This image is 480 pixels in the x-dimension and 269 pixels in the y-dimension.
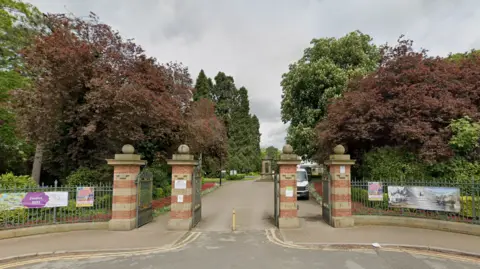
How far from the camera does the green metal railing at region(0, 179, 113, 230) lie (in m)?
9.71

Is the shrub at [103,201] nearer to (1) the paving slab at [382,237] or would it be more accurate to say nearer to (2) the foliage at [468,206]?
(1) the paving slab at [382,237]

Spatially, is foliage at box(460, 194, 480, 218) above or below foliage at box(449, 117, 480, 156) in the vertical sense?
below

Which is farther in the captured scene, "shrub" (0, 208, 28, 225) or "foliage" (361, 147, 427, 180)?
"foliage" (361, 147, 427, 180)

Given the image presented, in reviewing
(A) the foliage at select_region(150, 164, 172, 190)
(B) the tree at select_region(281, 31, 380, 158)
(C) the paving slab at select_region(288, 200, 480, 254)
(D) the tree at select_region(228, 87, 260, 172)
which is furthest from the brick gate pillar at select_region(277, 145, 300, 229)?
(D) the tree at select_region(228, 87, 260, 172)

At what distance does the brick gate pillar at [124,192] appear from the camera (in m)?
10.9

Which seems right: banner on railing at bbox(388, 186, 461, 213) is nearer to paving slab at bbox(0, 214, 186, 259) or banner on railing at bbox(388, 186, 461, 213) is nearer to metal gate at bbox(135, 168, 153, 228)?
paving slab at bbox(0, 214, 186, 259)

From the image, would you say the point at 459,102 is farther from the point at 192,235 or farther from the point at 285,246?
the point at 192,235

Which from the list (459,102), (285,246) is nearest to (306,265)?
(285,246)

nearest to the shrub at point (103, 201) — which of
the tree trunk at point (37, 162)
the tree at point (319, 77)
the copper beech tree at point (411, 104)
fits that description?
the tree trunk at point (37, 162)

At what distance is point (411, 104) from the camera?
13273 millimetres

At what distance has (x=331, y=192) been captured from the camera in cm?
1150

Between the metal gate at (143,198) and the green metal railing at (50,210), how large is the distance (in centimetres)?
112

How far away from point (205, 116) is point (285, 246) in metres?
19.8

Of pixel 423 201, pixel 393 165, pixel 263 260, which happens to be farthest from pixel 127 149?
pixel 393 165
